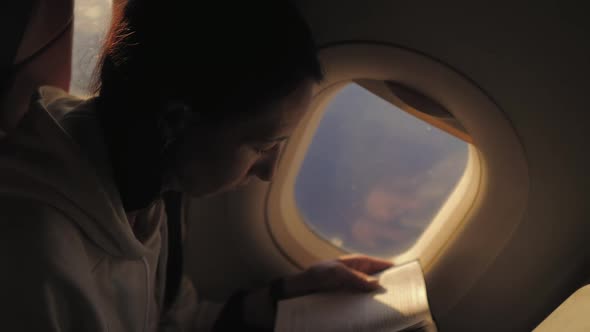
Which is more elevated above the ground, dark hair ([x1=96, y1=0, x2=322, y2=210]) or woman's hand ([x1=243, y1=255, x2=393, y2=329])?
dark hair ([x1=96, y1=0, x2=322, y2=210])

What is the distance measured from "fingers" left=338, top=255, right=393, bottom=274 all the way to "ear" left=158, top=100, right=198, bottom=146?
53 cm

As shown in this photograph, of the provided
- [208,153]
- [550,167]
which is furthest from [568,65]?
[208,153]

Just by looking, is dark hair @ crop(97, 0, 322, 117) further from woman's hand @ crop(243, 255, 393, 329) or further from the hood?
woman's hand @ crop(243, 255, 393, 329)

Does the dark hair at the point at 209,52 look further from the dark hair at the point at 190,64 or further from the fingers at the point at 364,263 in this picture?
the fingers at the point at 364,263

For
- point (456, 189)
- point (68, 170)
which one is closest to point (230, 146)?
point (68, 170)

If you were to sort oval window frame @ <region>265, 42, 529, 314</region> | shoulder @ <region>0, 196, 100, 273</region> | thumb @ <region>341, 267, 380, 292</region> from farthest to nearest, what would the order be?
1. thumb @ <region>341, 267, 380, 292</region>
2. oval window frame @ <region>265, 42, 529, 314</region>
3. shoulder @ <region>0, 196, 100, 273</region>

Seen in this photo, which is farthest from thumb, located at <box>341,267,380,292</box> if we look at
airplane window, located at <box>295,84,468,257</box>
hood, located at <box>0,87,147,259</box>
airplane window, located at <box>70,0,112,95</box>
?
airplane window, located at <box>70,0,112,95</box>

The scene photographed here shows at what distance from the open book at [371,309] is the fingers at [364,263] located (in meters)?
0.06

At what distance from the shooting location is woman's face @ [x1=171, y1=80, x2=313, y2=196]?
24.1 inches

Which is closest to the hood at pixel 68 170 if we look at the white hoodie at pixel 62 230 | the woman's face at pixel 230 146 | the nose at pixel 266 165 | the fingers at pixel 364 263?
the white hoodie at pixel 62 230

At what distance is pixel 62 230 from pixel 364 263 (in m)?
0.65

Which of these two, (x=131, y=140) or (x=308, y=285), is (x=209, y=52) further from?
(x=308, y=285)

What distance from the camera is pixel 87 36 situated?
0.81 m

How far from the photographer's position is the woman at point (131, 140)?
1.74ft
